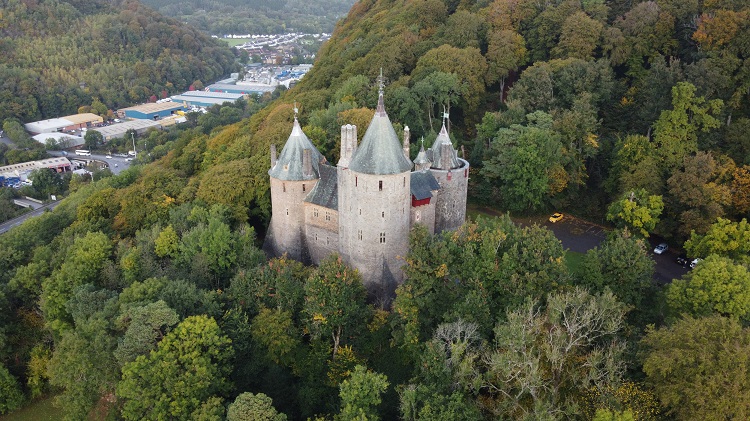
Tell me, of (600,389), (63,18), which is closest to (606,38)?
(600,389)

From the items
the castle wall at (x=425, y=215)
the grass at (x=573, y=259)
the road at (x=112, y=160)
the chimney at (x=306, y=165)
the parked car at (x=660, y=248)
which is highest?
the chimney at (x=306, y=165)

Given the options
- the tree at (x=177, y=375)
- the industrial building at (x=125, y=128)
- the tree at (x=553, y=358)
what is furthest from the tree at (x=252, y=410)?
the industrial building at (x=125, y=128)

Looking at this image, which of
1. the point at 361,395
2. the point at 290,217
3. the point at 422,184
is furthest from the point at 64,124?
the point at 361,395

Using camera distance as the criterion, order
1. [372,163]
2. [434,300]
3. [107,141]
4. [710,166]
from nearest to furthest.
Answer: [434,300] < [372,163] < [710,166] < [107,141]

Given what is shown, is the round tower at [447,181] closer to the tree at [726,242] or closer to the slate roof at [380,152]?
the slate roof at [380,152]

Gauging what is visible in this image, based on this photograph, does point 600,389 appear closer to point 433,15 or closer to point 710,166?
point 710,166

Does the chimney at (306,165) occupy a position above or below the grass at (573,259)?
above

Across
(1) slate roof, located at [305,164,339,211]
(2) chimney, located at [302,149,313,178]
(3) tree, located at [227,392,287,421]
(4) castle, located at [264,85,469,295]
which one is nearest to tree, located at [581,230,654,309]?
(4) castle, located at [264,85,469,295]

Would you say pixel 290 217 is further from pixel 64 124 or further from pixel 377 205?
pixel 64 124
